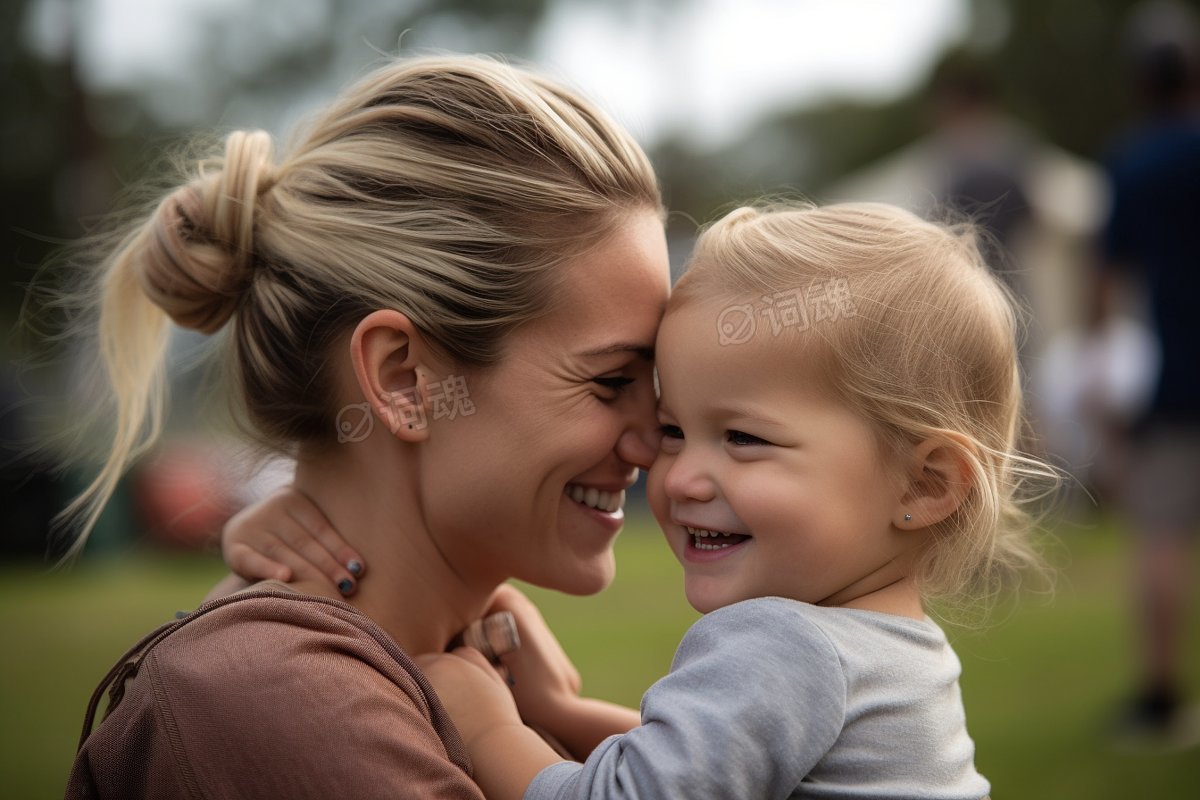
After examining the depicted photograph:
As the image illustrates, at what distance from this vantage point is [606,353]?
2105 millimetres

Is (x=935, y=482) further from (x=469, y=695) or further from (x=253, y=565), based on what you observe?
(x=253, y=565)

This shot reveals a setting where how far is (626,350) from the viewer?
6.98 feet

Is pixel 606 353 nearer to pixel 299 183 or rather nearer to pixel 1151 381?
pixel 299 183

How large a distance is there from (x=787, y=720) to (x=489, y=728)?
525mm

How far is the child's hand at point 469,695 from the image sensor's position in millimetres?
1904

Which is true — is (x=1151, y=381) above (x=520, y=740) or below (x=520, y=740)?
below

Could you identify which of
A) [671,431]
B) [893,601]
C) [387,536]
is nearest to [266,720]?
[387,536]

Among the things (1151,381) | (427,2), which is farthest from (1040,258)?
(1151,381)

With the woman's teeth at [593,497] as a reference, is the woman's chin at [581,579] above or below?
below

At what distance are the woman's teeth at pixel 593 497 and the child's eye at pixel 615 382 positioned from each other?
0.19m

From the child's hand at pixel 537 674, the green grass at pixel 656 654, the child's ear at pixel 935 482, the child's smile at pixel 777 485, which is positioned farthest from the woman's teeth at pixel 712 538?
the green grass at pixel 656 654

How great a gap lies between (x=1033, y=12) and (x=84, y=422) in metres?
33.6

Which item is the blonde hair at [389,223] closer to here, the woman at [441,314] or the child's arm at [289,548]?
the woman at [441,314]

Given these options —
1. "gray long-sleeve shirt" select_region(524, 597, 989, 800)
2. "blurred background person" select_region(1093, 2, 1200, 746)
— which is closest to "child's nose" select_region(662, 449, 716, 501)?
"gray long-sleeve shirt" select_region(524, 597, 989, 800)
